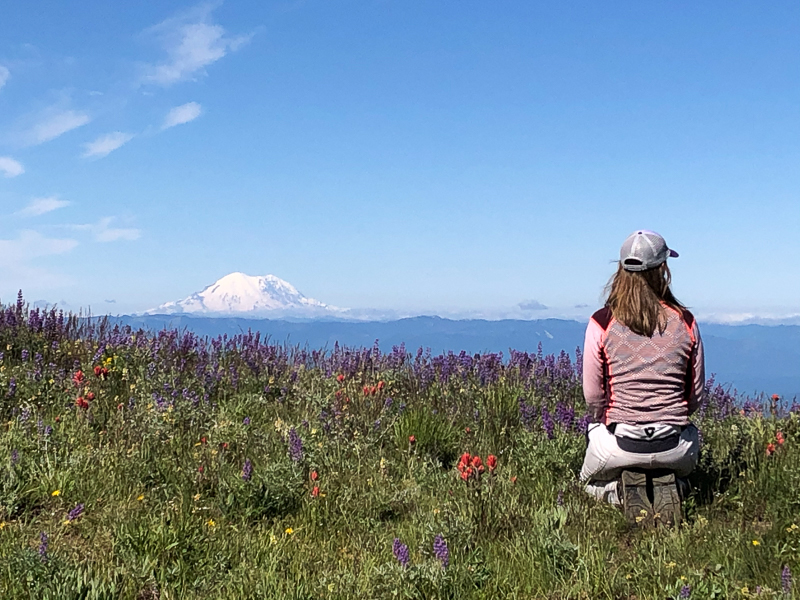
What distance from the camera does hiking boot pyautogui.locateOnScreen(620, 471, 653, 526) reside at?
400 cm

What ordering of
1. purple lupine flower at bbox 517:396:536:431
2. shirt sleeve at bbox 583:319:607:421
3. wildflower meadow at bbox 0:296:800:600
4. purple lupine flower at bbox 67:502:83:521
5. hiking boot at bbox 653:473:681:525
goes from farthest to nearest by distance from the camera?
purple lupine flower at bbox 517:396:536:431
shirt sleeve at bbox 583:319:607:421
hiking boot at bbox 653:473:681:525
purple lupine flower at bbox 67:502:83:521
wildflower meadow at bbox 0:296:800:600

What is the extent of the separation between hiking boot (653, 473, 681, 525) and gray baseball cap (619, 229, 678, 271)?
135 centimetres

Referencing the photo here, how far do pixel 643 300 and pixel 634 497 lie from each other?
124 centimetres

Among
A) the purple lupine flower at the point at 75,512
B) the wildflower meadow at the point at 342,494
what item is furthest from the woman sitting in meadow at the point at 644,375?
the purple lupine flower at the point at 75,512

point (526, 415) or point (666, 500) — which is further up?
point (526, 415)

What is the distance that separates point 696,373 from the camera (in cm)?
424

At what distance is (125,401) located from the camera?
20.1 ft

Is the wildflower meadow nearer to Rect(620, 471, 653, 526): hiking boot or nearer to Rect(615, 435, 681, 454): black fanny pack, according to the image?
Rect(620, 471, 653, 526): hiking boot

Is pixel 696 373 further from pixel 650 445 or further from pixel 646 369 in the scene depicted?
pixel 650 445

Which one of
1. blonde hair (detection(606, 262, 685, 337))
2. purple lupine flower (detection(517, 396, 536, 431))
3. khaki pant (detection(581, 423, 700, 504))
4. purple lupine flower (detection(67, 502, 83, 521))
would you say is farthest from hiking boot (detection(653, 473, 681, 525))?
purple lupine flower (detection(67, 502, 83, 521))

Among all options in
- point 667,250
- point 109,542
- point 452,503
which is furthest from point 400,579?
point 667,250

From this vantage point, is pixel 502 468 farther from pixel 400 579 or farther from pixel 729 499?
pixel 400 579

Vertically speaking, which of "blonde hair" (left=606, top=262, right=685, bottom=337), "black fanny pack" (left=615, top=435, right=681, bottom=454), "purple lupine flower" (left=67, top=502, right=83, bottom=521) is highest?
"blonde hair" (left=606, top=262, right=685, bottom=337)

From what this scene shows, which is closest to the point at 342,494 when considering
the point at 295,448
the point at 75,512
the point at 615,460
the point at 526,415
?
the point at 295,448
